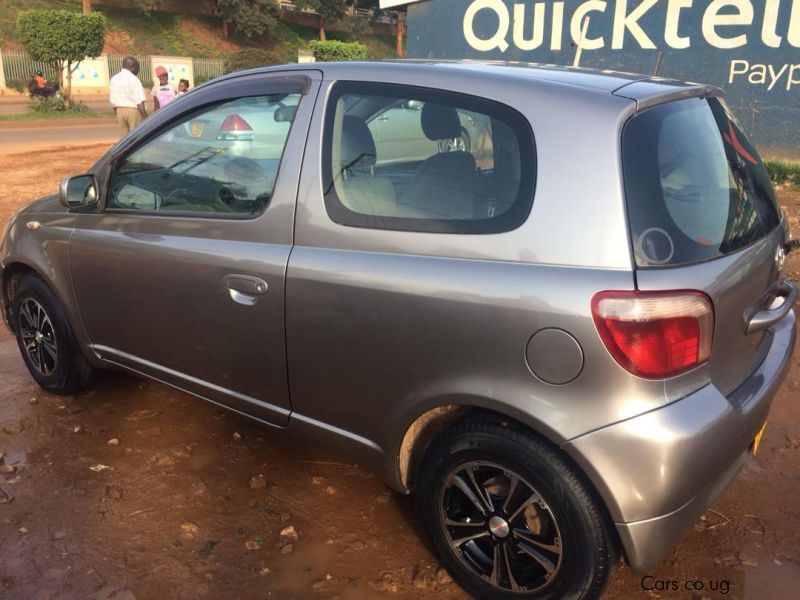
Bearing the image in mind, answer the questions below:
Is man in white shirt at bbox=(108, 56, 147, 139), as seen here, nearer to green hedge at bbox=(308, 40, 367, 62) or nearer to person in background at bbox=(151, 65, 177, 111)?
person in background at bbox=(151, 65, 177, 111)

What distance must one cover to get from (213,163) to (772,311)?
2.30m

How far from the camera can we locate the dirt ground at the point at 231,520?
2590mm

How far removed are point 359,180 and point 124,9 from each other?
50005mm

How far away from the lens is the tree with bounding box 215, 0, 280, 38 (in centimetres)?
4651

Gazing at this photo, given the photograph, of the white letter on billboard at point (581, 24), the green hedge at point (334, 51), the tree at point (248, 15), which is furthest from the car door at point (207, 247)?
the tree at point (248, 15)

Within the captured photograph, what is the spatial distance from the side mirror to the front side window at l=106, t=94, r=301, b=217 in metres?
0.10

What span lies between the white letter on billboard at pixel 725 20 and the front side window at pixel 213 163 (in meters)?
10.9

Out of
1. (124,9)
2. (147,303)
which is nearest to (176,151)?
(147,303)

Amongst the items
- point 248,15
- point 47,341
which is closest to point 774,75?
point 47,341

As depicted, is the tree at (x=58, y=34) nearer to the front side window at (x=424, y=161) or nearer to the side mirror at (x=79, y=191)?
the side mirror at (x=79, y=191)

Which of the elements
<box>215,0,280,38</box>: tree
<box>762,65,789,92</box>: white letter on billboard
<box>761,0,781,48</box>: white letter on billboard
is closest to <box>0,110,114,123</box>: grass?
<box>761,0,781,48</box>: white letter on billboard

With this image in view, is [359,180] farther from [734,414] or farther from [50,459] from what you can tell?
[50,459]

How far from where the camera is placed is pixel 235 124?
2986 millimetres

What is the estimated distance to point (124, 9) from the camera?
4553 centimetres
